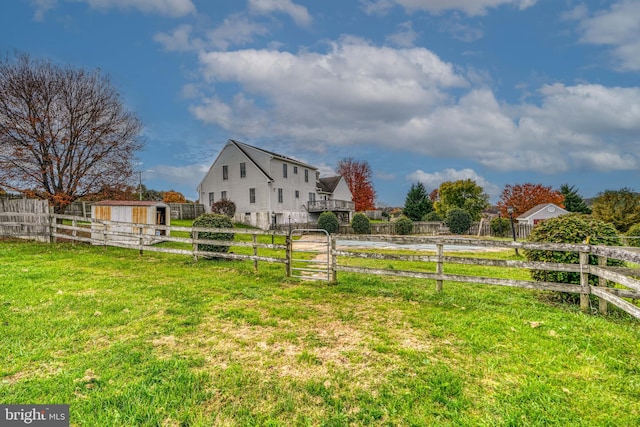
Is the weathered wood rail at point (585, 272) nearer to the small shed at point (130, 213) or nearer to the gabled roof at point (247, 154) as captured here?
the small shed at point (130, 213)

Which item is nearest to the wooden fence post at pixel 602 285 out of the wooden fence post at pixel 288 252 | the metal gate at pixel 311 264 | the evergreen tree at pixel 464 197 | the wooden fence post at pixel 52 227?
the metal gate at pixel 311 264

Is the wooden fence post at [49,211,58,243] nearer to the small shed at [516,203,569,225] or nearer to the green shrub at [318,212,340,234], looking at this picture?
the green shrub at [318,212,340,234]

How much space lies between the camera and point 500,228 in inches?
1257

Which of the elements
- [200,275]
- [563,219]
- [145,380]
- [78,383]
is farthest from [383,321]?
[200,275]

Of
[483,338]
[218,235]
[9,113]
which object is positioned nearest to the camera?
[483,338]

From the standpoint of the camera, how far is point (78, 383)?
3.10m

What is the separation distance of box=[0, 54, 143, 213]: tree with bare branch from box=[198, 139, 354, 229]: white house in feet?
51.1

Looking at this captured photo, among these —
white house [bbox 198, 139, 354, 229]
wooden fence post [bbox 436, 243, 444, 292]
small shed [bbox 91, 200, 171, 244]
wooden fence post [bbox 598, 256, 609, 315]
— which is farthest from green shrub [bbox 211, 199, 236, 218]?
wooden fence post [bbox 598, 256, 609, 315]

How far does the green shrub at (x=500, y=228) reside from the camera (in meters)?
32.0

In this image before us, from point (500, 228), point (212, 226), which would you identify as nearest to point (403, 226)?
point (500, 228)

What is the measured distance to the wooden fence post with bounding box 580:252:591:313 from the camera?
538 cm

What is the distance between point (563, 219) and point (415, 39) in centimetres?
1074

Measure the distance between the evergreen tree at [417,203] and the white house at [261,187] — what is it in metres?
10.6

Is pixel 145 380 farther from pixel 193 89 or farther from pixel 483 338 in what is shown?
pixel 193 89
